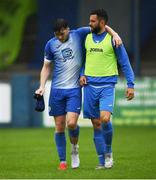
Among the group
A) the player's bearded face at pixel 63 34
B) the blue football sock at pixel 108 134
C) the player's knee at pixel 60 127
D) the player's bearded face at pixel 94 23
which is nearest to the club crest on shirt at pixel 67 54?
the player's bearded face at pixel 63 34

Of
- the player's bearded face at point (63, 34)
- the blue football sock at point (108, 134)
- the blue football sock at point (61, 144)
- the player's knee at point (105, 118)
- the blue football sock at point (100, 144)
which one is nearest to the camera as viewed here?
the player's knee at point (105, 118)

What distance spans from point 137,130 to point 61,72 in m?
9.49

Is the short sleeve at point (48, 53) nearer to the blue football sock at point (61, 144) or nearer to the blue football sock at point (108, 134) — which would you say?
the blue football sock at point (61, 144)

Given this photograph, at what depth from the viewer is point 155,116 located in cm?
2392

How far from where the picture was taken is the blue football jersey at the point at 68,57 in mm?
13617

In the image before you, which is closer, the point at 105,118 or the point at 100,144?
the point at 105,118

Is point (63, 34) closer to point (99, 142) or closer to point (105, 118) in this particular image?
point (105, 118)

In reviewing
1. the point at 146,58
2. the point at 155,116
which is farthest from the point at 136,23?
the point at 146,58

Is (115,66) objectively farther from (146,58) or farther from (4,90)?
(146,58)

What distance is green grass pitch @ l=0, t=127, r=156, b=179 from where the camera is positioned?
13070 millimetres

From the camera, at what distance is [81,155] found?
53.4 ft

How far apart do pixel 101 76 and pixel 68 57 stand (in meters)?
0.55

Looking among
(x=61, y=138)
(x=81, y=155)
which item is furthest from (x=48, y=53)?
(x=81, y=155)

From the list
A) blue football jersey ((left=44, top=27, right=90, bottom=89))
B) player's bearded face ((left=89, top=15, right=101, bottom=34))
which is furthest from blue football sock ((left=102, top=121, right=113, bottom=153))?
player's bearded face ((left=89, top=15, right=101, bottom=34))
